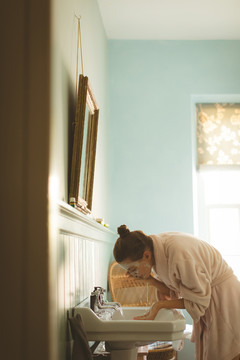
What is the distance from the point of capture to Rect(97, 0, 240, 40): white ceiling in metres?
4.22

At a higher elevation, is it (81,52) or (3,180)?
(81,52)

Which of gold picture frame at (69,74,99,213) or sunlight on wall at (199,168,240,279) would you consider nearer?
gold picture frame at (69,74,99,213)

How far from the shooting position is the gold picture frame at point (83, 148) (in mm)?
2277

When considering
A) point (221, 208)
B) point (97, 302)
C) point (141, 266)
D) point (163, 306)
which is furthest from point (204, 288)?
point (221, 208)

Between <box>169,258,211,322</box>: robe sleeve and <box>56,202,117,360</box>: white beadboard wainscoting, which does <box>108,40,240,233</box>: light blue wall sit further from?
<box>169,258,211,322</box>: robe sleeve

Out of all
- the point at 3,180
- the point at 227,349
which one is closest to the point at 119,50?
the point at 227,349

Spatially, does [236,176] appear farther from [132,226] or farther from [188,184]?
[132,226]

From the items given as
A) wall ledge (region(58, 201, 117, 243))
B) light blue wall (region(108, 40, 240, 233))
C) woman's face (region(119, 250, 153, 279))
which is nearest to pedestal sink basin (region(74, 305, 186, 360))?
wall ledge (region(58, 201, 117, 243))

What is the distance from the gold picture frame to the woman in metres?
0.36

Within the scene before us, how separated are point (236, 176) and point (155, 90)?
3.78 feet

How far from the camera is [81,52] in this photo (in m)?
2.80

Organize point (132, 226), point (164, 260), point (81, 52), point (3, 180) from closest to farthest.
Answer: point (3, 180) < point (164, 260) < point (81, 52) < point (132, 226)

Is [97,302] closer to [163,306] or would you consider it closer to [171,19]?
[163,306]

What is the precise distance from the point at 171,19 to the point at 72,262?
3004 mm
